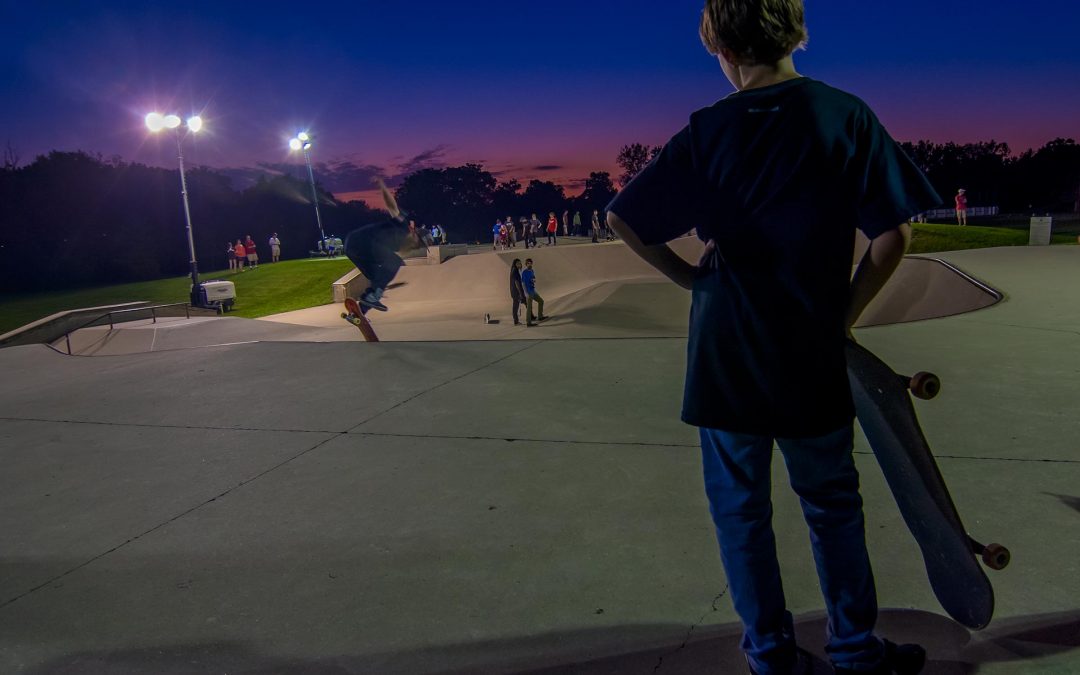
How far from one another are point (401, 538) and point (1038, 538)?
8.03 feet

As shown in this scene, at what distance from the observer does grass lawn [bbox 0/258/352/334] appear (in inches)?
1120

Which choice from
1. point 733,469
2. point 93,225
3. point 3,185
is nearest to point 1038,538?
point 733,469

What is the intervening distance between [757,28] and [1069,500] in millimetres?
2465

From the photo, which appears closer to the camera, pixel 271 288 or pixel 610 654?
pixel 610 654

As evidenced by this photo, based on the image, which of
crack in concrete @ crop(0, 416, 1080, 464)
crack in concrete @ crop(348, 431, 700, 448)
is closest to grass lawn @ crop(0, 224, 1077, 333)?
crack in concrete @ crop(0, 416, 1080, 464)

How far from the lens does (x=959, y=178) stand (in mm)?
84875

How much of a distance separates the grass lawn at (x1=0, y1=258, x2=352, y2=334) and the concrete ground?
24823 millimetres

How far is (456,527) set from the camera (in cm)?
281

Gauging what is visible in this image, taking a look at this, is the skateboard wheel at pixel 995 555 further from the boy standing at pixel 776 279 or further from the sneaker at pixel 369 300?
the sneaker at pixel 369 300

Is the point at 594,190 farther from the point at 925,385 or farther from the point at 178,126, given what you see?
the point at 925,385

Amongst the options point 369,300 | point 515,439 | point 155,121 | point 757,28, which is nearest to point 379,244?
point 369,300

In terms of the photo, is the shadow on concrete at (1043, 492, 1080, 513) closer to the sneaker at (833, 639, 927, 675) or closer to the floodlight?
the sneaker at (833, 639, 927, 675)

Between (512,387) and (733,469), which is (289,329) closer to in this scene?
(512,387)

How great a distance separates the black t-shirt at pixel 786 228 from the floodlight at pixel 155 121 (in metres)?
26.7
